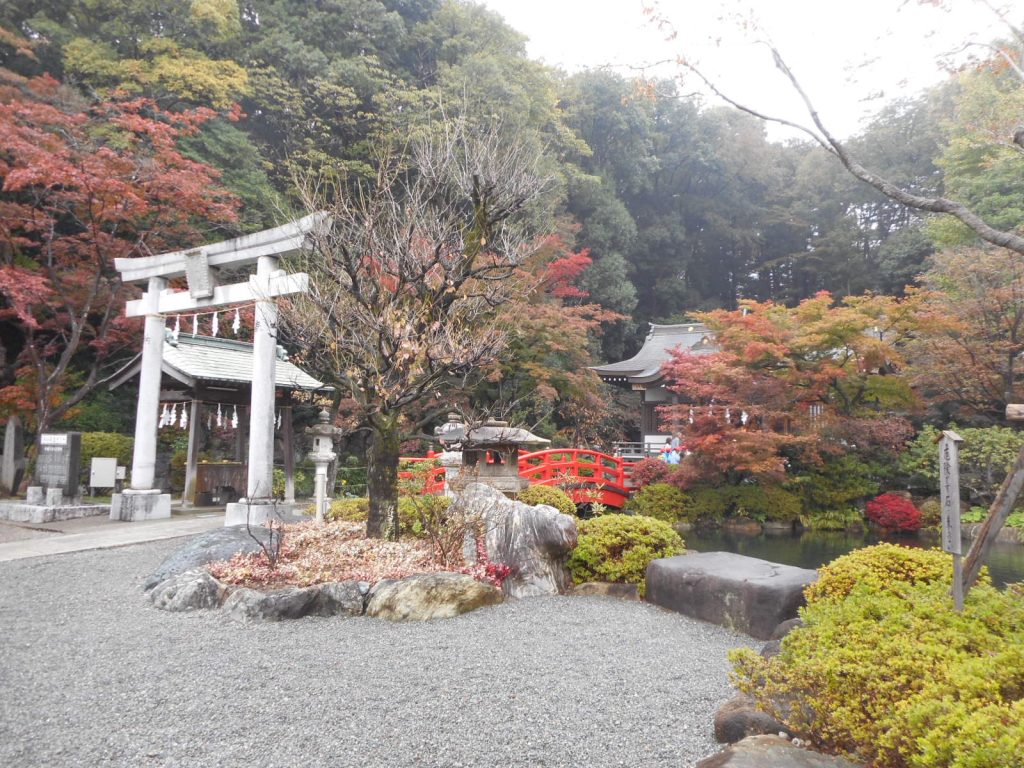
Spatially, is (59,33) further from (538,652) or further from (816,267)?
(816,267)

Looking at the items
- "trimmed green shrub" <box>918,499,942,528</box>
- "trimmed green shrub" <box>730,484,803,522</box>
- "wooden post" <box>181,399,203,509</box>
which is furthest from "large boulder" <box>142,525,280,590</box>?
"trimmed green shrub" <box>918,499,942,528</box>

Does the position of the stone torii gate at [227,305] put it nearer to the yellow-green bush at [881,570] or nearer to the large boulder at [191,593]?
the large boulder at [191,593]

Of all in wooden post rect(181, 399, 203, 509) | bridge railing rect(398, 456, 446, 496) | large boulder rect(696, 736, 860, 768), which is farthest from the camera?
wooden post rect(181, 399, 203, 509)

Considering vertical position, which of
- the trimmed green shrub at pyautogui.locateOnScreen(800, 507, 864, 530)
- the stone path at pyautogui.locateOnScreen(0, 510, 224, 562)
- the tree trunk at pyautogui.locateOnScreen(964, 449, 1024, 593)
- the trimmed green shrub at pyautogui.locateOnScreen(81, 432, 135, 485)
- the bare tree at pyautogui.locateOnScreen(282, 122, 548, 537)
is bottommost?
the trimmed green shrub at pyautogui.locateOnScreen(800, 507, 864, 530)

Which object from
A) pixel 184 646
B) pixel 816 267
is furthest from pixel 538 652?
pixel 816 267

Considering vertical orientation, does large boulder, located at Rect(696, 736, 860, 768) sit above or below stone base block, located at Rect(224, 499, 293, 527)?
below

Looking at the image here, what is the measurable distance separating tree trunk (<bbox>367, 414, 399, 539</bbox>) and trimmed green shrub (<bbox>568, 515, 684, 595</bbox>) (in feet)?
6.64

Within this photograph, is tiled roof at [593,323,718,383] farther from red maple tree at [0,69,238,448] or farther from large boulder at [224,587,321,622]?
large boulder at [224,587,321,622]

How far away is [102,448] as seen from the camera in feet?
48.8

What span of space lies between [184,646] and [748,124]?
119 ft

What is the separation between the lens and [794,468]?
16.4 meters

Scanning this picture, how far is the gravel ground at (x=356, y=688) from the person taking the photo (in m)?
3.01

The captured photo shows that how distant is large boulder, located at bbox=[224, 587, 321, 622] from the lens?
5266 millimetres

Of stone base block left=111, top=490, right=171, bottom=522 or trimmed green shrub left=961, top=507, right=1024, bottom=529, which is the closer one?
stone base block left=111, top=490, right=171, bottom=522
